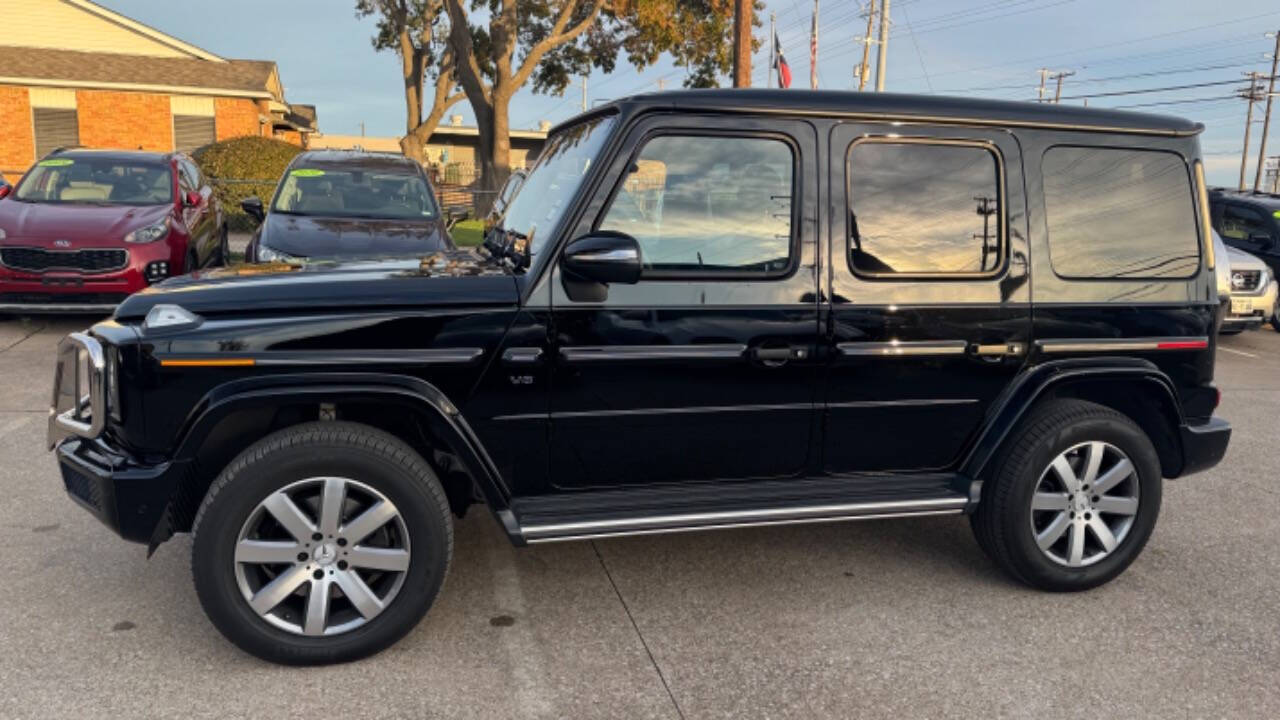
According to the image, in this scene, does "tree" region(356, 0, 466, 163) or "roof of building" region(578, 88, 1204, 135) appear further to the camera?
"tree" region(356, 0, 466, 163)

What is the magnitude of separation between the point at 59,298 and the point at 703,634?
7415mm

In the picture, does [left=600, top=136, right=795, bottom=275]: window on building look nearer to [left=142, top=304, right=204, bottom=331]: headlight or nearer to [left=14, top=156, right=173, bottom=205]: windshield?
[left=142, top=304, right=204, bottom=331]: headlight

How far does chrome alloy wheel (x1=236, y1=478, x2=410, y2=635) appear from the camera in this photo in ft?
10.1

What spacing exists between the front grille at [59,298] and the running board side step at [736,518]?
22.1 feet

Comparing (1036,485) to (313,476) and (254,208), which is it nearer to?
(313,476)

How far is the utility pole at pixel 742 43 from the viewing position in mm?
16359

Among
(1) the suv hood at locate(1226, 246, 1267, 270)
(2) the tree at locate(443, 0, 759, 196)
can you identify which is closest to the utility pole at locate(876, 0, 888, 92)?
(2) the tree at locate(443, 0, 759, 196)

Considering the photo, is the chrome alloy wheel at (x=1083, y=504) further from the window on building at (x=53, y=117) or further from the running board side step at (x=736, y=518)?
the window on building at (x=53, y=117)

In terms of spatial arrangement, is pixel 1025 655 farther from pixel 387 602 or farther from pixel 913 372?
pixel 387 602

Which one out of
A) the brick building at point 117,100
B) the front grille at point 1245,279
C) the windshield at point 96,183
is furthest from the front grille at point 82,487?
the brick building at point 117,100

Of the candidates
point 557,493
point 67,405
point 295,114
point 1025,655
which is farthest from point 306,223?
point 295,114

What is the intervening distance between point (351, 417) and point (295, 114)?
119 feet

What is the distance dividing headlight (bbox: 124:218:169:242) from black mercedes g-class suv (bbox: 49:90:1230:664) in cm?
568

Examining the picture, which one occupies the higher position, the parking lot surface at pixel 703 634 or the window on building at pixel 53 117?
the window on building at pixel 53 117
